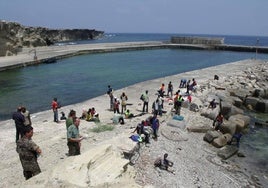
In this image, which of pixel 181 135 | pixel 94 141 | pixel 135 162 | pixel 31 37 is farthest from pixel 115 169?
pixel 31 37

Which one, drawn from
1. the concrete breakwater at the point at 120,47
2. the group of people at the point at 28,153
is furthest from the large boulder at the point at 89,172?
the concrete breakwater at the point at 120,47

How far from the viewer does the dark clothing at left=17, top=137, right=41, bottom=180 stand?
350 inches

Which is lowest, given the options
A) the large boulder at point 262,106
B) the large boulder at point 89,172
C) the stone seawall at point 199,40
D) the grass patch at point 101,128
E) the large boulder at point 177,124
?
the large boulder at point 262,106

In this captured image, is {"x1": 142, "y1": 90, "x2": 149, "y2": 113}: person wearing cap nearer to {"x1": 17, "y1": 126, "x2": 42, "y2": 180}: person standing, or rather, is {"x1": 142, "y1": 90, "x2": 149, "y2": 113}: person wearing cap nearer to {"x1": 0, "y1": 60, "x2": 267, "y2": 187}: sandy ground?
{"x1": 0, "y1": 60, "x2": 267, "y2": 187}: sandy ground

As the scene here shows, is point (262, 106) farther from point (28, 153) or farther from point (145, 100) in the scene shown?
point (28, 153)

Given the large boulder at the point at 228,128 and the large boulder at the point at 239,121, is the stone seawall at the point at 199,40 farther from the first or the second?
the large boulder at the point at 228,128

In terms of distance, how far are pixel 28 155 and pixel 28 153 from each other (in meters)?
0.07

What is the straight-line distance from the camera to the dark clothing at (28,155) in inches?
350

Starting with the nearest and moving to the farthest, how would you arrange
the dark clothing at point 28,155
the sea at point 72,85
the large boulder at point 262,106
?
the dark clothing at point 28,155
the sea at point 72,85
the large boulder at point 262,106

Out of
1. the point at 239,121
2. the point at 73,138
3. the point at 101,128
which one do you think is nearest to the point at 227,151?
the point at 239,121

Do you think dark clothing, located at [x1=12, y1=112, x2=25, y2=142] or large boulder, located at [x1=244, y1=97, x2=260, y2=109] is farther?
large boulder, located at [x1=244, y1=97, x2=260, y2=109]

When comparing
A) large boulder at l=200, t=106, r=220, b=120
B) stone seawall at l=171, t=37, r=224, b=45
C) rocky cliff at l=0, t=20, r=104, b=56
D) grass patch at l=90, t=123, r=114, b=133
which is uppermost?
rocky cliff at l=0, t=20, r=104, b=56

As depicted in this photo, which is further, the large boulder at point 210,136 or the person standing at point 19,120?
the large boulder at point 210,136

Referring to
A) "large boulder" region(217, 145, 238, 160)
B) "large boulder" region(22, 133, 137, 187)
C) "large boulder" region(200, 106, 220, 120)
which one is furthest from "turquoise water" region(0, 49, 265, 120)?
"large boulder" region(22, 133, 137, 187)
